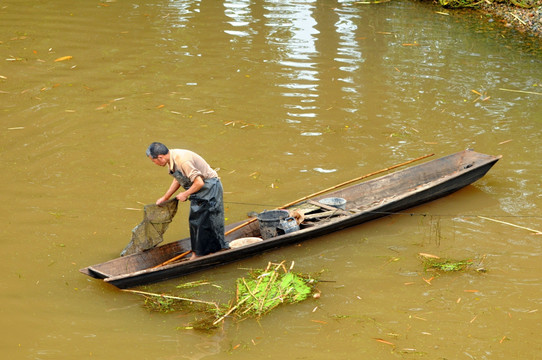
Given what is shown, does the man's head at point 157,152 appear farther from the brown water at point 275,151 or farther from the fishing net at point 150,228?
the brown water at point 275,151

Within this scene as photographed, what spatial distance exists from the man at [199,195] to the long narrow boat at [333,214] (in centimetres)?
19

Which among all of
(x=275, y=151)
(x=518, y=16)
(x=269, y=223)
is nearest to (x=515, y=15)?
(x=518, y=16)

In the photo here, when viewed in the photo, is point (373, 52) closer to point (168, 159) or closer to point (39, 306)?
point (168, 159)

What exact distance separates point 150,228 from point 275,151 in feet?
11.6

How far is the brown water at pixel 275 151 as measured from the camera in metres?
6.54

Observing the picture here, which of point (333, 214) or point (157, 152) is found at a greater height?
point (157, 152)

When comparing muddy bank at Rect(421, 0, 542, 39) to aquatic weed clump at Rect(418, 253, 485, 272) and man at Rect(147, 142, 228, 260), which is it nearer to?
aquatic weed clump at Rect(418, 253, 485, 272)

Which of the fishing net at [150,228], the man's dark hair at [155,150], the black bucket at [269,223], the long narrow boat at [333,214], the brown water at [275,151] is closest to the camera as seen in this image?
the brown water at [275,151]

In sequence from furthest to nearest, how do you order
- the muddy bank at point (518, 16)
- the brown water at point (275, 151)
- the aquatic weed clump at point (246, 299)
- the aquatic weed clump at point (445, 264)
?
the muddy bank at point (518, 16) < the aquatic weed clump at point (445, 264) < the aquatic weed clump at point (246, 299) < the brown water at point (275, 151)

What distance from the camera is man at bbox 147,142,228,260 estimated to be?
7.18m

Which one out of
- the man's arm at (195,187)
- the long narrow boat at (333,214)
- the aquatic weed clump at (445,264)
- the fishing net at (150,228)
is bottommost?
the aquatic weed clump at (445,264)

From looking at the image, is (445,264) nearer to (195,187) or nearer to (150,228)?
(195,187)

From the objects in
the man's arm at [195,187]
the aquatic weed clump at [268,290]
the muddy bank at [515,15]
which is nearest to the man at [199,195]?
the man's arm at [195,187]

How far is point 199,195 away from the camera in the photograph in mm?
7316
